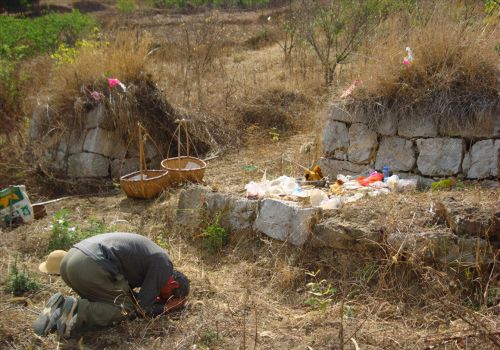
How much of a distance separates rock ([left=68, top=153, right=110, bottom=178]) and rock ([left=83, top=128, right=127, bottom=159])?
0.30 ft

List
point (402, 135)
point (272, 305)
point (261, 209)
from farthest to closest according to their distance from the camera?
1. point (402, 135)
2. point (261, 209)
3. point (272, 305)

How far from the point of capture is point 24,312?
471 cm

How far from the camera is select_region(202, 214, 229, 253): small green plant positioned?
5926 mm

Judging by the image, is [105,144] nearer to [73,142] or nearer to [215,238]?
[73,142]

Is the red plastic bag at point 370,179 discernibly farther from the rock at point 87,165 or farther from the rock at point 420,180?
the rock at point 87,165

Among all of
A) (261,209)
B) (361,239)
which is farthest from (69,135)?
(361,239)

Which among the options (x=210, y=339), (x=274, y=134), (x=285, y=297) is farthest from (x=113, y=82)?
(x=210, y=339)

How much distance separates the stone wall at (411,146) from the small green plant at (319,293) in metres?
2.14

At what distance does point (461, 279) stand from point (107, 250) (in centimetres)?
274

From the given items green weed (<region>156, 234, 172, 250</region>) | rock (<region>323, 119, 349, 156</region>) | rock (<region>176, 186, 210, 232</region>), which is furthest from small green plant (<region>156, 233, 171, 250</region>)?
rock (<region>323, 119, 349, 156</region>)

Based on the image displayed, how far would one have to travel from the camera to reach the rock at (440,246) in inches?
179

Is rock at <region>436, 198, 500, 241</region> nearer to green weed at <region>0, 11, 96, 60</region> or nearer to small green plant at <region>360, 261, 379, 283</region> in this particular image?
small green plant at <region>360, 261, 379, 283</region>

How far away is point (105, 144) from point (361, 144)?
385 centimetres

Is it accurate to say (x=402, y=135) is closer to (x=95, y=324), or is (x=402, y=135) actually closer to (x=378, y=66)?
(x=378, y=66)
